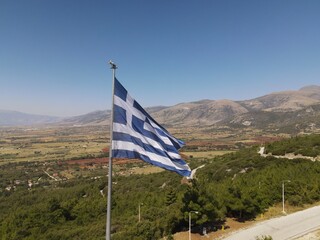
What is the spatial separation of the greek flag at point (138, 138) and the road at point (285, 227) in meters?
16.5

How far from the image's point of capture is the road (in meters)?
24.4

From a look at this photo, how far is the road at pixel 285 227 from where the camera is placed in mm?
24408

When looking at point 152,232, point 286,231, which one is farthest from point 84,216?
point 286,231

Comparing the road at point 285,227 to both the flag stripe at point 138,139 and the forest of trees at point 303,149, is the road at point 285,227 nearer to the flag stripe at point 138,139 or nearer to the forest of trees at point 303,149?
the flag stripe at point 138,139

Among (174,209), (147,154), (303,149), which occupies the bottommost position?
(174,209)

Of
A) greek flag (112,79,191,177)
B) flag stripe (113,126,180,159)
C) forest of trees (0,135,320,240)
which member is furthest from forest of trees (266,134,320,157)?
greek flag (112,79,191,177)

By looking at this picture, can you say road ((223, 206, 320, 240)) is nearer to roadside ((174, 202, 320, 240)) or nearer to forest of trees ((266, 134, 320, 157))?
roadside ((174, 202, 320, 240))

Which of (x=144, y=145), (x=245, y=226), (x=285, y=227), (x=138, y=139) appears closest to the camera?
(x=138, y=139)

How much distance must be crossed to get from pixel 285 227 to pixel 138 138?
73.0ft

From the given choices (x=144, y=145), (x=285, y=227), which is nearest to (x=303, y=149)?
(x=285, y=227)

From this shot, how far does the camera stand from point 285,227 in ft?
86.8

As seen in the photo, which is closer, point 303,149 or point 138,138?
point 138,138

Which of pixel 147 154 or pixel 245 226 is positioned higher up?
pixel 147 154

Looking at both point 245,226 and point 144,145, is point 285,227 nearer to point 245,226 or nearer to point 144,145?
point 245,226
